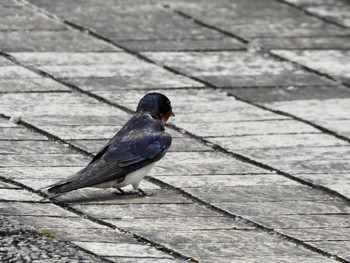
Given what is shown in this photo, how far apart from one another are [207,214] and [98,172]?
2.35 feet

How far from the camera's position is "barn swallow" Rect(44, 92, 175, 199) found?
8.35m

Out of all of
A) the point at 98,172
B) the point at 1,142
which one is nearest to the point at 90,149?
the point at 1,142

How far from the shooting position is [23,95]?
1080 cm

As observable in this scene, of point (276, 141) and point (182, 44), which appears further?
point (182, 44)

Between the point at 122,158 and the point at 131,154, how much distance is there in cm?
7

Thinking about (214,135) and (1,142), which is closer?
(1,142)

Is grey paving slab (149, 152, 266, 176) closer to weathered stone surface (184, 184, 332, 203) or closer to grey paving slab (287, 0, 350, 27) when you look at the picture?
weathered stone surface (184, 184, 332, 203)

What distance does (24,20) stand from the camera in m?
12.6

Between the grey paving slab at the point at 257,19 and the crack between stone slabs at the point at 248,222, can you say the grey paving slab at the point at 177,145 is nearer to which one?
the crack between stone slabs at the point at 248,222

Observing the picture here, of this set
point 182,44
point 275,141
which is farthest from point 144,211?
point 182,44

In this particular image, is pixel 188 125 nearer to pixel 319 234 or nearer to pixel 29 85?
pixel 29 85

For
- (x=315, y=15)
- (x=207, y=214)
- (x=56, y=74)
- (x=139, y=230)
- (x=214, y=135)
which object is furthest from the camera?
(x=315, y=15)

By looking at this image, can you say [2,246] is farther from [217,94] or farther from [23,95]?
[217,94]

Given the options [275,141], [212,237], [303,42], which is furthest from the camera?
[303,42]
